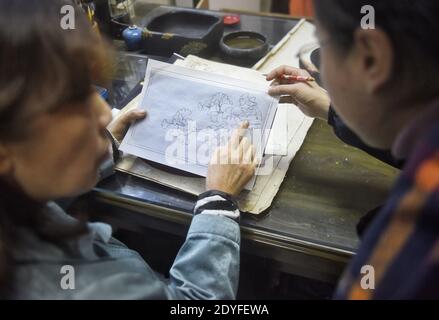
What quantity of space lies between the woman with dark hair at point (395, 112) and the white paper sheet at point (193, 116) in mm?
290

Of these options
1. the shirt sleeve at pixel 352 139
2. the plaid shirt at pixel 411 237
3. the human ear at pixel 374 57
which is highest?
the human ear at pixel 374 57

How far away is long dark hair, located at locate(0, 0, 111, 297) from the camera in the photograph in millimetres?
450

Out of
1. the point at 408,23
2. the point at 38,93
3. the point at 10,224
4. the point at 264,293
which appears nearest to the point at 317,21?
the point at 408,23

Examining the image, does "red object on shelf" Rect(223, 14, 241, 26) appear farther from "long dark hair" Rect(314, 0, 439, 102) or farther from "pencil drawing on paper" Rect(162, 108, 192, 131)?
"long dark hair" Rect(314, 0, 439, 102)

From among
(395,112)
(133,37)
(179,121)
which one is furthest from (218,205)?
(133,37)

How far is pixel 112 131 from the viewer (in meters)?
0.89

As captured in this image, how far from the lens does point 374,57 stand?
1.60 feet

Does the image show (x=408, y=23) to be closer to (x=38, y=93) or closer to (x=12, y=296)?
(x=38, y=93)

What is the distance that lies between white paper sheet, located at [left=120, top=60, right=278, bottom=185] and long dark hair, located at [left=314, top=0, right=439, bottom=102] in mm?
362

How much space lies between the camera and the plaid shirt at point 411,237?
40cm

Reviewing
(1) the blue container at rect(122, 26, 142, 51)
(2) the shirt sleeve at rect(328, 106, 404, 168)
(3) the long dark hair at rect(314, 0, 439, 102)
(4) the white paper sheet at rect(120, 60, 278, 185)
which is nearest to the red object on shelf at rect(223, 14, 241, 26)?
(1) the blue container at rect(122, 26, 142, 51)

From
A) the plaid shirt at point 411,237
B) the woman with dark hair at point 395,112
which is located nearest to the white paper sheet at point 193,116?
the woman with dark hair at point 395,112

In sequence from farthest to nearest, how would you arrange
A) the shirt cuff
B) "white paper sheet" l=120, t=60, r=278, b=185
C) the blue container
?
1. the blue container
2. "white paper sheet" l=120, t=60, r=278, b=185
3. the shirt cuff

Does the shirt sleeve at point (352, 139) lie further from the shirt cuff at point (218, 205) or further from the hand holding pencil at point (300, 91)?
the shirt cuff at point (218, 205)
